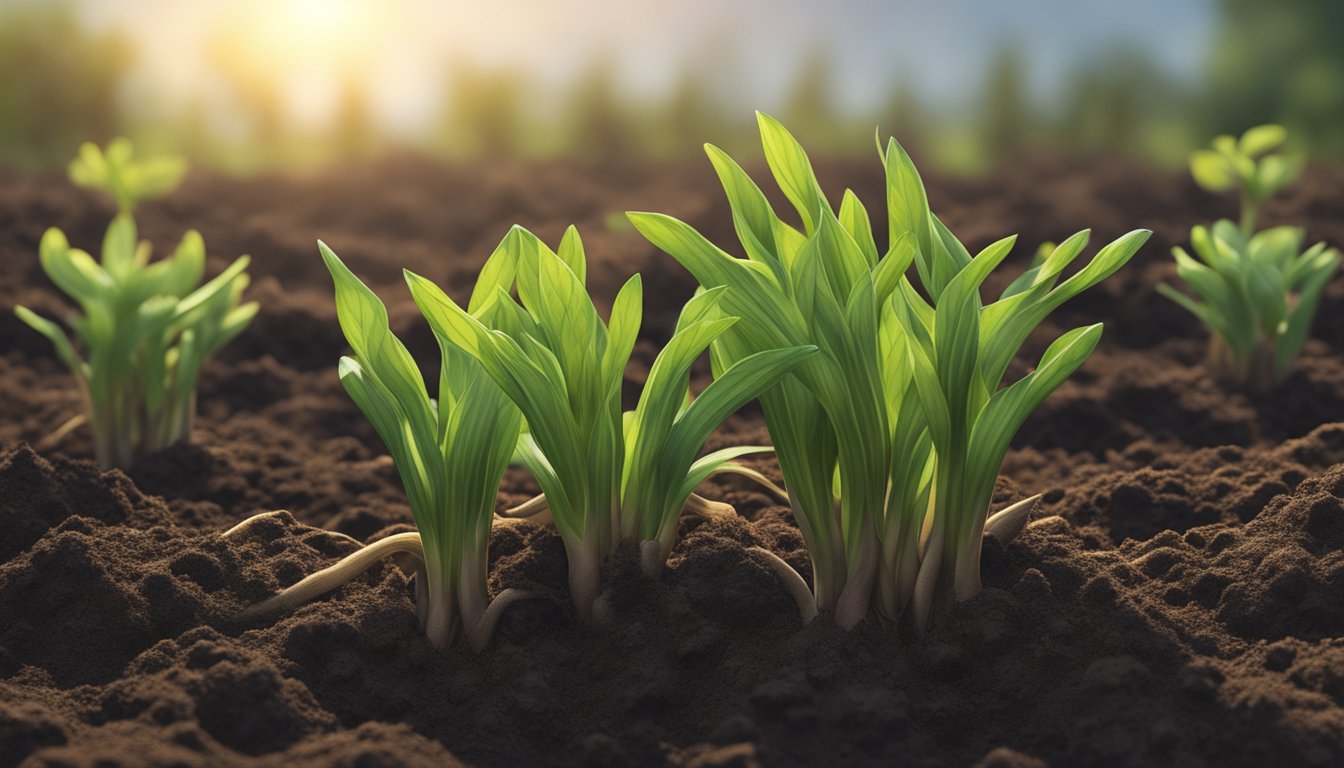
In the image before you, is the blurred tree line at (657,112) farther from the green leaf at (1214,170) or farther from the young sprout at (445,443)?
the young sprout at (445,443)

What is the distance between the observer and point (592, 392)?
1978mm

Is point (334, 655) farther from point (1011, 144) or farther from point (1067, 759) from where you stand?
point (1011, 144)

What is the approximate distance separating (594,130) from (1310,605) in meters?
5.42

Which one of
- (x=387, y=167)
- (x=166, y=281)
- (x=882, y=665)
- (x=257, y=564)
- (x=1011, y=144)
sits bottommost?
(x=882, y=665)

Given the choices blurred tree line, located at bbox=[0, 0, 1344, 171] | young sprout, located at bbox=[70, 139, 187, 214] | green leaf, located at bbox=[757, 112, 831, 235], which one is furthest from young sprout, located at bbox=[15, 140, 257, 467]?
blurred tree line, located at bbox=[0, 0, 1344, 171]

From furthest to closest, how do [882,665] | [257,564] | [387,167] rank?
1. [387,167]
2. [257,564]
3. [882,665]

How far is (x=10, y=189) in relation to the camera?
5277 millimetres

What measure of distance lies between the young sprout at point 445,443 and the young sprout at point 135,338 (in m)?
1.17

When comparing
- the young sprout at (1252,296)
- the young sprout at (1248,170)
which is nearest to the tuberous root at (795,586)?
the young sprout at (1252,296)

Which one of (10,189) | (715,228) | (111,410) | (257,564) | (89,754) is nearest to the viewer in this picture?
(89,754)

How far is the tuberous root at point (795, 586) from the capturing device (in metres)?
2.01

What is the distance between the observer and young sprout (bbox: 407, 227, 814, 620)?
6.19ft

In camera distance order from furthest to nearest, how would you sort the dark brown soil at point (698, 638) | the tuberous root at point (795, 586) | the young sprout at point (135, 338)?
the young sprout at point (135, 338) → the tuberous root at point (795, 586) → the dark brown soil at point (698, 638)

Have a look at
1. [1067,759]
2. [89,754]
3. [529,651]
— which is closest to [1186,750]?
[1067,759]
